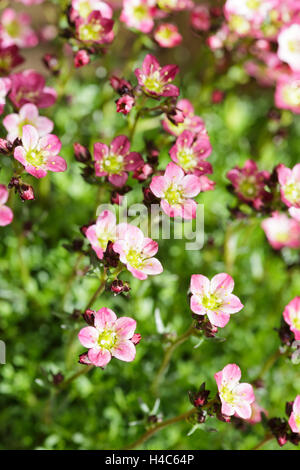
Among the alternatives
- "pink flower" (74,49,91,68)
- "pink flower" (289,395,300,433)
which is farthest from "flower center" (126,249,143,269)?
"pink flower" (74,49,91,68)

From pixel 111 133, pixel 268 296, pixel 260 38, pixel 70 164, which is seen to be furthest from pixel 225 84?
pixel 268 296

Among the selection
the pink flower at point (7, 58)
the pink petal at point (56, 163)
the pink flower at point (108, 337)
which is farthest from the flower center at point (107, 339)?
the pink flower at point (7, 58)

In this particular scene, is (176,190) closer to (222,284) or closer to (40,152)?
(222,284)

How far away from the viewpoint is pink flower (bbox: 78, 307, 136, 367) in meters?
1.39

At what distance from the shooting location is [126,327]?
1.42m

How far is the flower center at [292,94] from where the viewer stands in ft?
7.07

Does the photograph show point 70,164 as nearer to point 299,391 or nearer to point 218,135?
point 218,135

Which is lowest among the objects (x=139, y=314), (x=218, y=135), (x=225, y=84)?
(x=139, y=314)

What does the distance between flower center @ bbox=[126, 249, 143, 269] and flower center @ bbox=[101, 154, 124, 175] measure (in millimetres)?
313

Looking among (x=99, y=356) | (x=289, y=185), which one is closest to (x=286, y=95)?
(x=289, y=185)

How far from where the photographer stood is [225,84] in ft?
8.96

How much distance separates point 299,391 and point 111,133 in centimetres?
150

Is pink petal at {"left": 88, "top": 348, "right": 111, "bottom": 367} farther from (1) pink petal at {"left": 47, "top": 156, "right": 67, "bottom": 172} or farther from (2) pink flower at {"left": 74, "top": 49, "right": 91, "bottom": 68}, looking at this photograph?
(2) pink flower at {"left": 74, "top": 49, "right": 91, "bottom": 68}

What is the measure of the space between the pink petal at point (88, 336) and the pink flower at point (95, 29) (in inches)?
40.2
